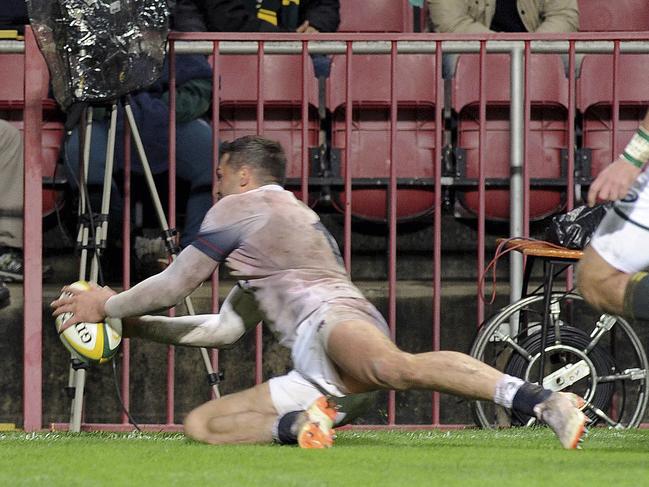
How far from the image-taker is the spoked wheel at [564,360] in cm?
733

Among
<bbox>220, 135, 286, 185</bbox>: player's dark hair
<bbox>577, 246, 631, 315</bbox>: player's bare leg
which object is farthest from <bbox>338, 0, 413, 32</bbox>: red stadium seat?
<bbox>577, 246, 631, 315</bbox>: player's bare leg

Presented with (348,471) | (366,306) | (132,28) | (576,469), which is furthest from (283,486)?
(132,28)

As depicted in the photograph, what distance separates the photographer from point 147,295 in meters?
6.09

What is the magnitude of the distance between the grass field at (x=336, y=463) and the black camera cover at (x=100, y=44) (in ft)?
5.76

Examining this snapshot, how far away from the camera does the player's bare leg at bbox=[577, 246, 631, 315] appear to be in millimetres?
5176

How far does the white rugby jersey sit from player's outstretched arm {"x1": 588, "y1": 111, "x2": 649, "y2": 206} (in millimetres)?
1327

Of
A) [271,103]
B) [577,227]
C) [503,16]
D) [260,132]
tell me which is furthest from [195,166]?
[503,16]

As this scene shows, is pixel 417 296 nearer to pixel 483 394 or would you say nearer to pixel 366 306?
pixel 366 306

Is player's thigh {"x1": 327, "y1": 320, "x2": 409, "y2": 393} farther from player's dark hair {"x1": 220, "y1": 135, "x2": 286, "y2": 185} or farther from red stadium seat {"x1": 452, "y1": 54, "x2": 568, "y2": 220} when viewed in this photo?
red stadium seat {"x1": 452, "y1": 54, "x2": 568, "y2": 220}

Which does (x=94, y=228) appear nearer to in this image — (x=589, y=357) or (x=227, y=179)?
(x=227, y=179)

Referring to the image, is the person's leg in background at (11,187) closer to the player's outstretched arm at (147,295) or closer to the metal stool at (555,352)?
the player's outstretched arm at (147,295)

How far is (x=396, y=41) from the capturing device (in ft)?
24.6

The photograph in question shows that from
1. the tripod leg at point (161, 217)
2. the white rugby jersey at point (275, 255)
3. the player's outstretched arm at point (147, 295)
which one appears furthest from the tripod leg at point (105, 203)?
the white rugby jersey at point (275, 255)

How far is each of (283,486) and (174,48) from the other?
3.60 meters
